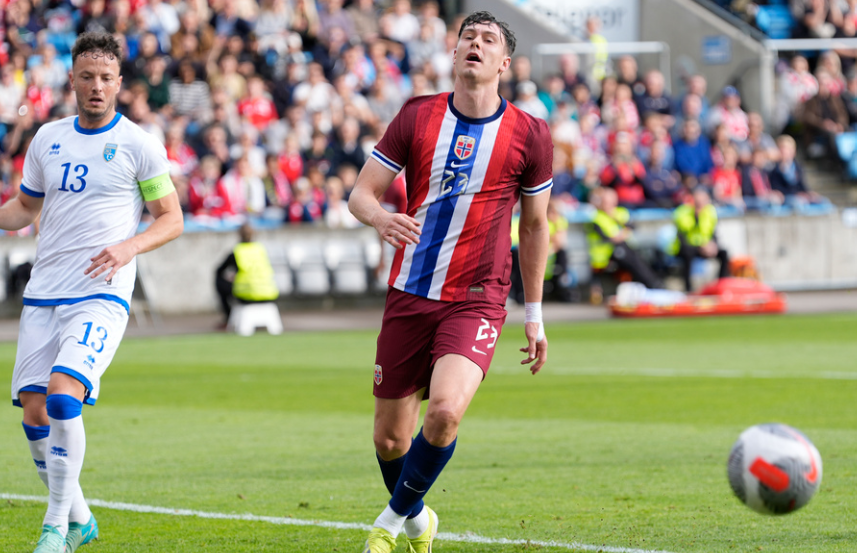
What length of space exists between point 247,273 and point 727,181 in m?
11.4

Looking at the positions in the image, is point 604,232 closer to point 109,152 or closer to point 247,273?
point 247,273

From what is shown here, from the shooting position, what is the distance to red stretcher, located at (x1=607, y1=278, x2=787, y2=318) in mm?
21422

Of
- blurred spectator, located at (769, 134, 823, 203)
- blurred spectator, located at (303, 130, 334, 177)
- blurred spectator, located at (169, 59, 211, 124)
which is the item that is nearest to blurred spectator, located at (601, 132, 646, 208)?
blurred spectator, located at (769, 134, 823, 203)

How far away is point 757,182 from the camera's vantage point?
2630 cm

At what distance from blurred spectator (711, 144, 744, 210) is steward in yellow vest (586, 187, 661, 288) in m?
3.08

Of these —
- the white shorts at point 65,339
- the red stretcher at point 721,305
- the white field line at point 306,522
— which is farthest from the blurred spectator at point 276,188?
the white shorts at point 65,339

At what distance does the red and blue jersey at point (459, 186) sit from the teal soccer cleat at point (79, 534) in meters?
1.89

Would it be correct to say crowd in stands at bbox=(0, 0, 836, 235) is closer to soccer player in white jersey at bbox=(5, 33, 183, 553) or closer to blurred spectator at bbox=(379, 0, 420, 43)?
blurred spectator at bbox=(379, 0, 420, 43)

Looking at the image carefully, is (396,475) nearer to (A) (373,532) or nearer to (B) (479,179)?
(A) (373,532)

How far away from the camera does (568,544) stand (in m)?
5.80

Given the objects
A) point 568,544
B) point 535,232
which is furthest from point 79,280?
point 568,544

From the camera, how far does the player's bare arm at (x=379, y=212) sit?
5.37 metres

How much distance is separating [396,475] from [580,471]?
2250 mm

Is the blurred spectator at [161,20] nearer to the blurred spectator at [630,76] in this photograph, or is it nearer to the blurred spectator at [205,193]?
the blurred spectator at [205,193]
